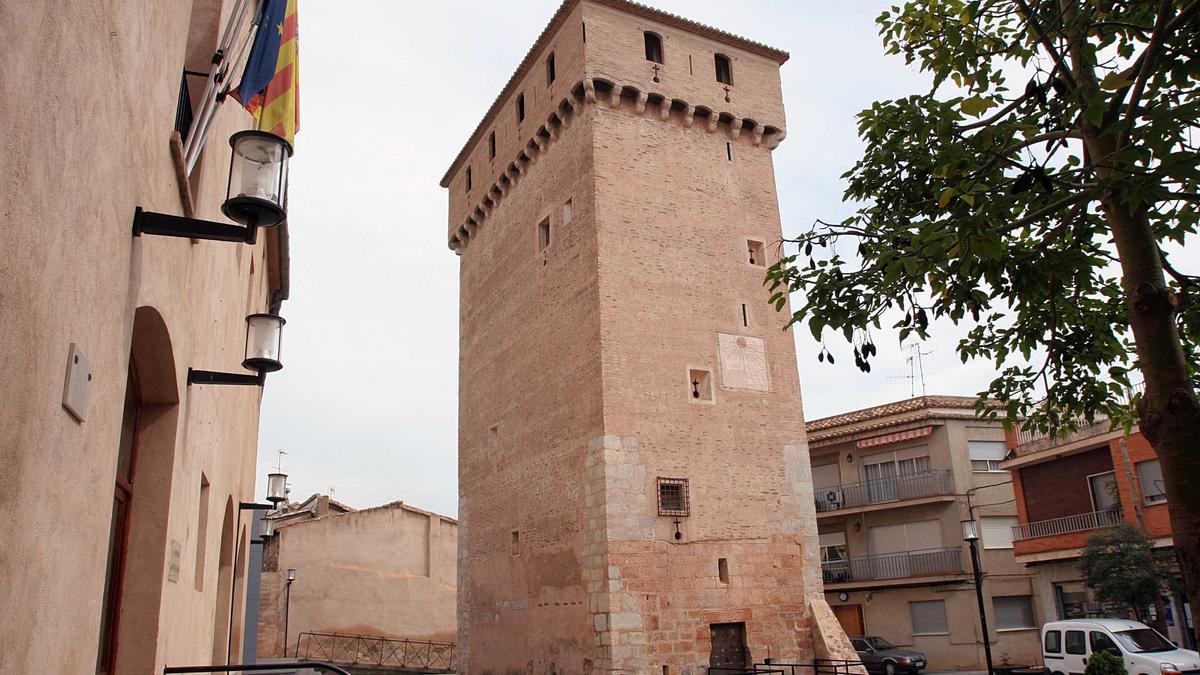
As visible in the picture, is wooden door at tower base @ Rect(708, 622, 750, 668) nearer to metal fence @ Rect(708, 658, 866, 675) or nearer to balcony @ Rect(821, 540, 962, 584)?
metal fence @ Rect(708, 658, 866, 675)

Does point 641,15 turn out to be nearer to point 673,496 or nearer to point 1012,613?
point 673,496

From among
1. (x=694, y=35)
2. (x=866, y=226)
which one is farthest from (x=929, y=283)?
(x=694, y=35)

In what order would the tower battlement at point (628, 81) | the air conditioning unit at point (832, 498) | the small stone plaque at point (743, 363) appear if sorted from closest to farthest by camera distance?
the small stone plaque at point (743, 363) → the tower battlement at point (628, 81) → the air conditioning unit at point (832, 498)

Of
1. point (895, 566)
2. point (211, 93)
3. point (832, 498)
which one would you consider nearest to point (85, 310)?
point (211, 93)

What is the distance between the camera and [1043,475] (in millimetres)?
24922

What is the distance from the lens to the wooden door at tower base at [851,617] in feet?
93.8

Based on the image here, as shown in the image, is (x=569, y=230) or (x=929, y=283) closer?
(x=929, y=283)

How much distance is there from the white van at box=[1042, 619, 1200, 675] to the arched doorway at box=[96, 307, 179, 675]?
1482cm

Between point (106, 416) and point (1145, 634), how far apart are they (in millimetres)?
17189

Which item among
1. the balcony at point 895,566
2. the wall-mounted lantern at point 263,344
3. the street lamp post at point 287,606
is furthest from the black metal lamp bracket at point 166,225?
the balcony at point 895,566

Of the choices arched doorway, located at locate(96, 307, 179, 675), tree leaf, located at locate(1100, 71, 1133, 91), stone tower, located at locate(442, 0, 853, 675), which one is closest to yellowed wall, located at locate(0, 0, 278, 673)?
arched doorway, located at locate(96, 307, 179, 675)

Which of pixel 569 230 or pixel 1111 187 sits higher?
pixel 569 230

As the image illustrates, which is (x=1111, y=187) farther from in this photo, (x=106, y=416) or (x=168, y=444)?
(x=168, y=444)

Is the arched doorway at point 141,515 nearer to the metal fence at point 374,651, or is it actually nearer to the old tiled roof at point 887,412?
the metal fence at point 374,651
